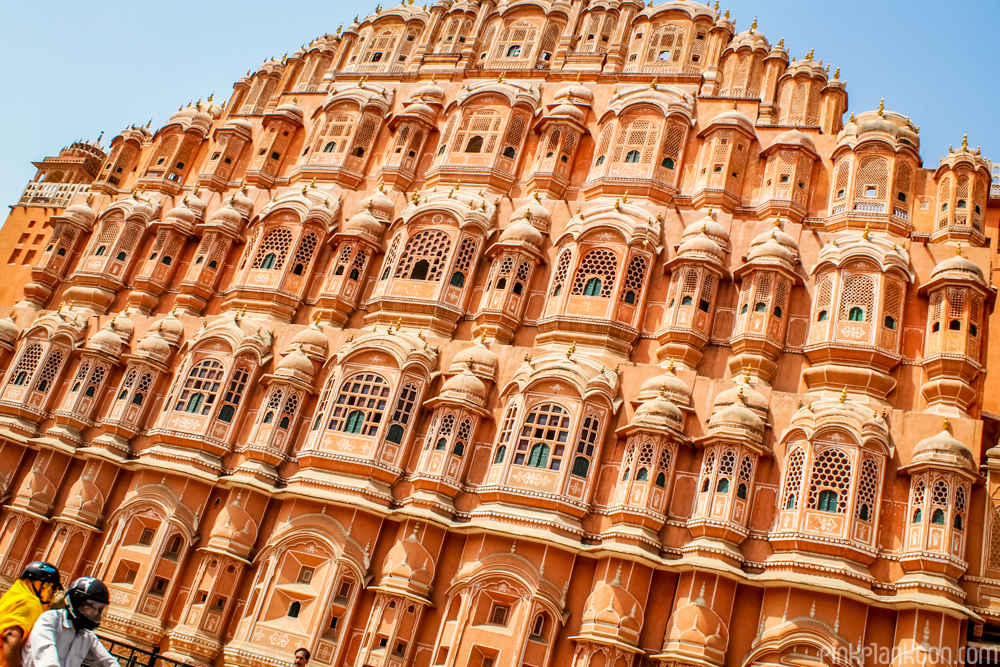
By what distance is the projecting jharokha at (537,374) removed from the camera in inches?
719

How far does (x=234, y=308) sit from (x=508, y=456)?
10.5 meters

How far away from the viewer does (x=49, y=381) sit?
26234 millimetres

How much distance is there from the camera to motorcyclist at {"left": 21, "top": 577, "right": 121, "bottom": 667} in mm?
6219

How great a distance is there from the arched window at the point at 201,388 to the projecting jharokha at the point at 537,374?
99 mm

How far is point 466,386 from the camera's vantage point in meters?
21.2

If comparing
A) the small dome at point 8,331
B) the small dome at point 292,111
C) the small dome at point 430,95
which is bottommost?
the small dome at point 8,331

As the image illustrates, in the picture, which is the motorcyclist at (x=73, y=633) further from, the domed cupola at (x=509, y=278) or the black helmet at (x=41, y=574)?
the domed cupola at (x=509, y=278)

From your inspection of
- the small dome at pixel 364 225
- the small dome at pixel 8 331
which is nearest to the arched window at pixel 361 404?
the small dome at pixel 364 225

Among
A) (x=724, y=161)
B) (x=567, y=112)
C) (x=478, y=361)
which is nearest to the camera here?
(x=478, y=361)

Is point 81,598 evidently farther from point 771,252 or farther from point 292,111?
point 292,111

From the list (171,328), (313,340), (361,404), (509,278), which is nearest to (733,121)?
(509,278)

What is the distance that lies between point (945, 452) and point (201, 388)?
18.8 meters

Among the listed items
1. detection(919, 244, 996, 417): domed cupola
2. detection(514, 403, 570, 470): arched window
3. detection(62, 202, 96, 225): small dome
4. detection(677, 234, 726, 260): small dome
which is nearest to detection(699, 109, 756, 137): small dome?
detection(677, 234, 726, 260): small dome

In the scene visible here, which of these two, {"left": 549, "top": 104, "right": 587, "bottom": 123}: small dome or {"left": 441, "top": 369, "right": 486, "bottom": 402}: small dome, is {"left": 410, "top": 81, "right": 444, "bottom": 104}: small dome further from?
{"left": 441, "top": 369, "right": 486, "bottom": 402}: small dome
